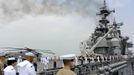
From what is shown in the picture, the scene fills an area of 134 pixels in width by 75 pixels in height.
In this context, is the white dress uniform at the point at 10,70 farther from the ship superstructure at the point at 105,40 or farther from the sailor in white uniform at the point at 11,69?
the ship superstructure at the point at 105,40

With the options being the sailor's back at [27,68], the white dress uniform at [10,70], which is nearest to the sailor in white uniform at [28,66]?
the sailor's back at [27,68]

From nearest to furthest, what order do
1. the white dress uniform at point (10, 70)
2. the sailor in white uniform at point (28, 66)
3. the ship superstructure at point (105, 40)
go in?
the sailor in white uniform at point (28, 66), the white dress uniform at point (10, 70), the ship superstructure at point (105, 40)

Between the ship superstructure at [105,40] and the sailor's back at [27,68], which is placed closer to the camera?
the sailor's back at [27,68]

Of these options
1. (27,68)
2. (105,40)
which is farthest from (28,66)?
(105,40)

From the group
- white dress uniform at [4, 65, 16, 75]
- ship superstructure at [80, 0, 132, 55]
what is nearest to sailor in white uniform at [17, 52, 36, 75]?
white dress uniform at [4, 65, 16, 75]

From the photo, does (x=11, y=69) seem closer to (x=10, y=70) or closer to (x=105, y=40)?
(x=10, y=70)

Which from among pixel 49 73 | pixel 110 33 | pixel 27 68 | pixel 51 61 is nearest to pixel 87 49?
pixel 110 33

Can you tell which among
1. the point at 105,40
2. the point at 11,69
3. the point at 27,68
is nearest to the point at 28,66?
the point at 27,68

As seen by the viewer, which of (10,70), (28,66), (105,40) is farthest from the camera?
(105,40)

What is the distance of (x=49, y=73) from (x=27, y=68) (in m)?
4.39

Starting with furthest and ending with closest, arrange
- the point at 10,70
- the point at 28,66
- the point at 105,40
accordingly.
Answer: the point at 105,40
the point at 10,70
the point at 28,66

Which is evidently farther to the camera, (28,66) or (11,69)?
(11,69)

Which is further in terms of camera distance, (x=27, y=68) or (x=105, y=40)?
(x=105, y=40)

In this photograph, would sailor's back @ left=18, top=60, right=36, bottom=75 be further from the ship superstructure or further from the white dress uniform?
the ship superstructure
